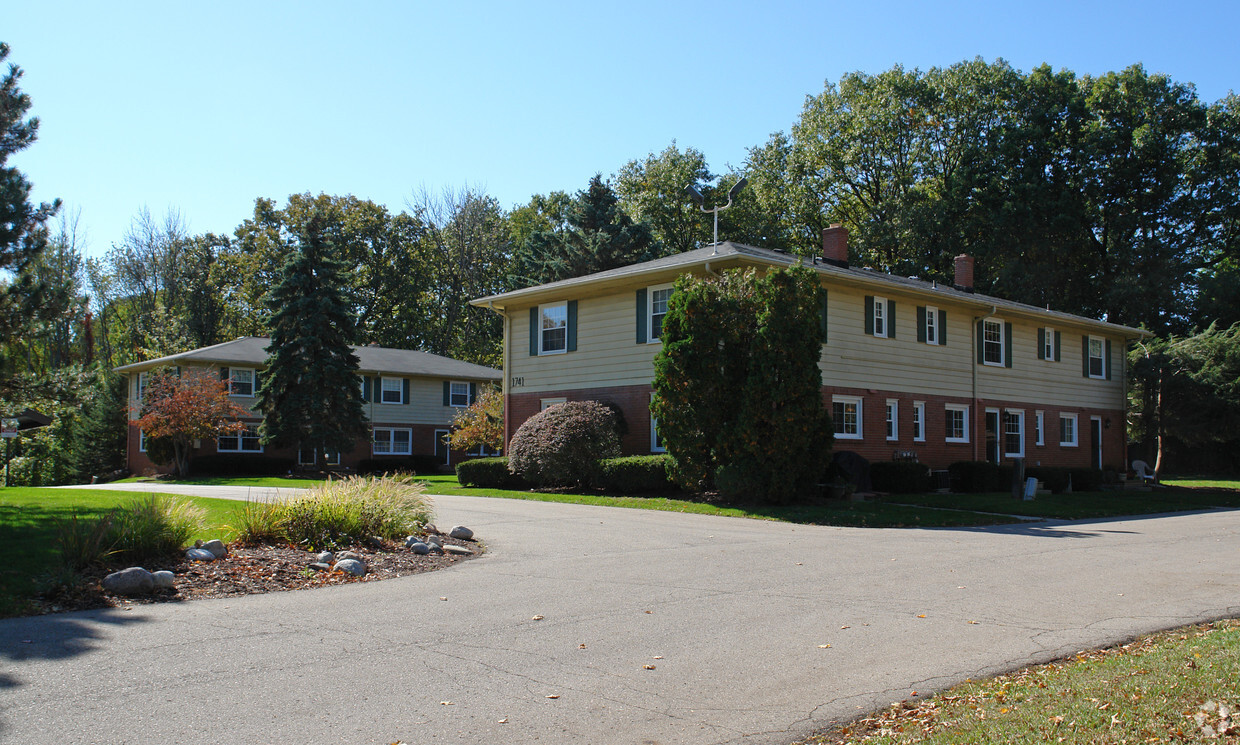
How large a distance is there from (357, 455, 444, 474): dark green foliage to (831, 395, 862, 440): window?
21.1 metres

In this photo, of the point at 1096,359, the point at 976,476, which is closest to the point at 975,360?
the point at 976,476

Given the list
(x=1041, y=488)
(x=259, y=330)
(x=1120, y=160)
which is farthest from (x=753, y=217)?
(x=259, y=330)

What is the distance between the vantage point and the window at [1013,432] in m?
29.7

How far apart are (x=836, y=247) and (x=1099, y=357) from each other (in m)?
13.3

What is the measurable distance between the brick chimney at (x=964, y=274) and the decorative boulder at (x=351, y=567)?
27579 millimetres

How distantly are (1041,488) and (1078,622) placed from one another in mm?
20809

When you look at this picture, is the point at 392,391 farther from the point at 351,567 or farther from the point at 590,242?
the point at 351,567

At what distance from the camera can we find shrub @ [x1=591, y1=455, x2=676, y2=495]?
21.5 m

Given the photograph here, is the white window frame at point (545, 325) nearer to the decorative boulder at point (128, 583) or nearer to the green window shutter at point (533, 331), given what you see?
the green window shutter at point (533, 331)

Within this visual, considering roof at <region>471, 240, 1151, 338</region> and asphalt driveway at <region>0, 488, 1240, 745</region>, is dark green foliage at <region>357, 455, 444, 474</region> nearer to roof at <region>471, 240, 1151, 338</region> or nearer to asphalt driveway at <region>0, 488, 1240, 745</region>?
roof at <region>471, 240, 1151, 338</region>

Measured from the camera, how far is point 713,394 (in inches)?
763

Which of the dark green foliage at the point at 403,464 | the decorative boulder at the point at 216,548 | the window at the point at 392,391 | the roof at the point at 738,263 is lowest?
the dark green foliage at the point at 403,464

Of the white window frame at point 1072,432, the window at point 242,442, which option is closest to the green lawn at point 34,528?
the window at point 242,442

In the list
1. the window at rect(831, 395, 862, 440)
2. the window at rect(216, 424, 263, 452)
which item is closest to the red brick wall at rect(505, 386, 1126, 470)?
the window at rect(831, 395, 862, 440)
